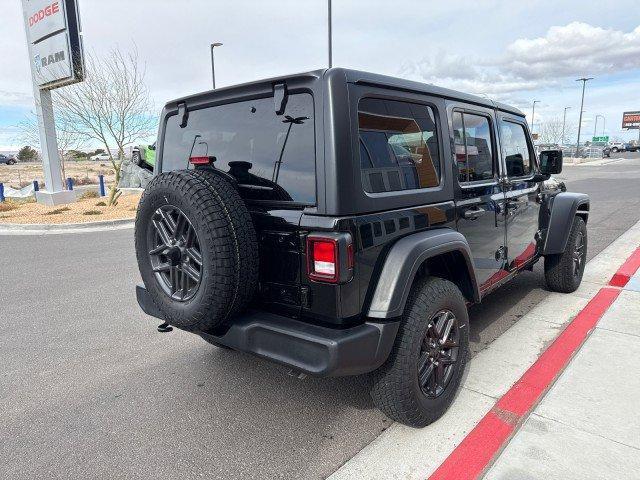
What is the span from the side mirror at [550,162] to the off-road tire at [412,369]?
2343 millimetres

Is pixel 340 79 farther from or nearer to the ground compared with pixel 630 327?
farther from the ground

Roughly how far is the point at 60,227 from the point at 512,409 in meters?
10.9

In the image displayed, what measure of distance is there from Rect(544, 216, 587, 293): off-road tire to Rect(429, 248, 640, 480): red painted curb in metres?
0.57

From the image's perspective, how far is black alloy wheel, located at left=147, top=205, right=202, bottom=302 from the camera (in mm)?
2334

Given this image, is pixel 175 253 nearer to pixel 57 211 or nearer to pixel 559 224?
pixel 559 224

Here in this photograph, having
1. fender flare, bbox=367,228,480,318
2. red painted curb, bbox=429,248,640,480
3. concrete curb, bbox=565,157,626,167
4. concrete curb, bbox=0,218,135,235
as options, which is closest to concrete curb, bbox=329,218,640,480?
red painted curb, bbox=429,248,640,480

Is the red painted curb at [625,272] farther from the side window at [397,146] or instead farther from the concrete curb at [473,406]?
the side window at [397,146]

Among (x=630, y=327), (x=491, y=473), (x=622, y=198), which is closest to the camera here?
(x=491, y=473)

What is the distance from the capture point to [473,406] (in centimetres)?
274

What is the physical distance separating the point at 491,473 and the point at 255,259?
1.54 m

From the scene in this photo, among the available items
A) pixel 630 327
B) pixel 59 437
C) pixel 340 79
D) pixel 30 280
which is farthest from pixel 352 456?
pixel 30 280

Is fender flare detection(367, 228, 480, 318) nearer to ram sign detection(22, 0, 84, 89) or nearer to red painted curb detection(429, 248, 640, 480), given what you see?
red painted curb detection(429, 248, 640, 480)

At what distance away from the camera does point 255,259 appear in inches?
89.7

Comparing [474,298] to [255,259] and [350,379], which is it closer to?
[350,379]
